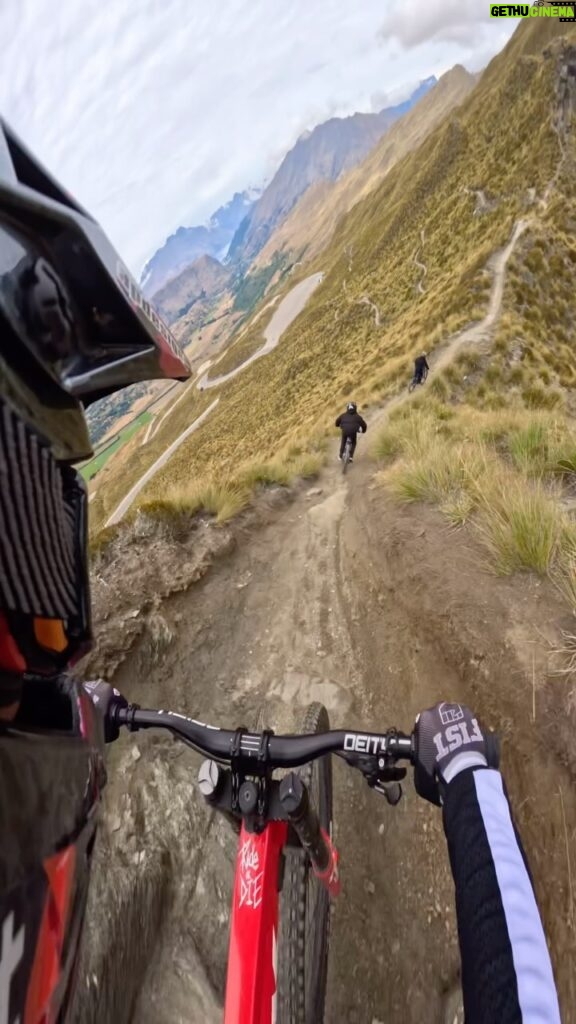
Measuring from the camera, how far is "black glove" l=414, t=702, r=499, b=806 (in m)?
1.84

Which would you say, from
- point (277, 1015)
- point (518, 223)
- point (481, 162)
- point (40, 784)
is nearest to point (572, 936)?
point (277, 1015)

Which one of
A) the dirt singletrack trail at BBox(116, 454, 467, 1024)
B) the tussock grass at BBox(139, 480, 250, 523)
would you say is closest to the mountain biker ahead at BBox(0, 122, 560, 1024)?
the dirt singletrack trail at BBox(116, 454, 467, 1024)

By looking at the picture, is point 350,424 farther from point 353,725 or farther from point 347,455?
point 353,725

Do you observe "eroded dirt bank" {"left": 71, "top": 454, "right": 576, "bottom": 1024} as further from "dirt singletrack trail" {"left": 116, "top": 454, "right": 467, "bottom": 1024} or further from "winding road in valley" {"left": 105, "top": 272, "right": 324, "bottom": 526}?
"winding road in valley" {"left": 105, "top": 272, "right": 324, "bottom": 526}

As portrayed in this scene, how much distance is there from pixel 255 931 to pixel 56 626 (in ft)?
5.48

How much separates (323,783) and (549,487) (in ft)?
14.8

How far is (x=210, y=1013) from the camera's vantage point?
2.80 metres

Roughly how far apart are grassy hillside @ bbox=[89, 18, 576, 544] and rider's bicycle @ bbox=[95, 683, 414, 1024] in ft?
16.2

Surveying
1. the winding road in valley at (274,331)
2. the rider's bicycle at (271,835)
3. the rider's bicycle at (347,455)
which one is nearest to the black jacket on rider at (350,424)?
the rider's bicycle at (347,455)

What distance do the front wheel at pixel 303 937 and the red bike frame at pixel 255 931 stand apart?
0.51 feet

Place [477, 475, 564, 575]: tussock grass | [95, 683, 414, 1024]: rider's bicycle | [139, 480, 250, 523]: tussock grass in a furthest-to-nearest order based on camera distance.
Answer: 1. [139, 480, 250, 523]: tussock grass
2. [477, 475, 564, 575]: tussock grass
3. [95, 683, 414, 1024]: rider's bicycle

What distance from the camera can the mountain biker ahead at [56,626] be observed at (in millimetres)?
865

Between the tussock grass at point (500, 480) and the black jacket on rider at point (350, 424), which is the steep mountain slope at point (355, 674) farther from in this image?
the black jacket on rider at point (350, 424)

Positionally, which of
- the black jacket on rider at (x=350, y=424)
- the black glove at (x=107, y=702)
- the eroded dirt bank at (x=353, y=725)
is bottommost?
the black jacket on rider at (x=350, y=424)
